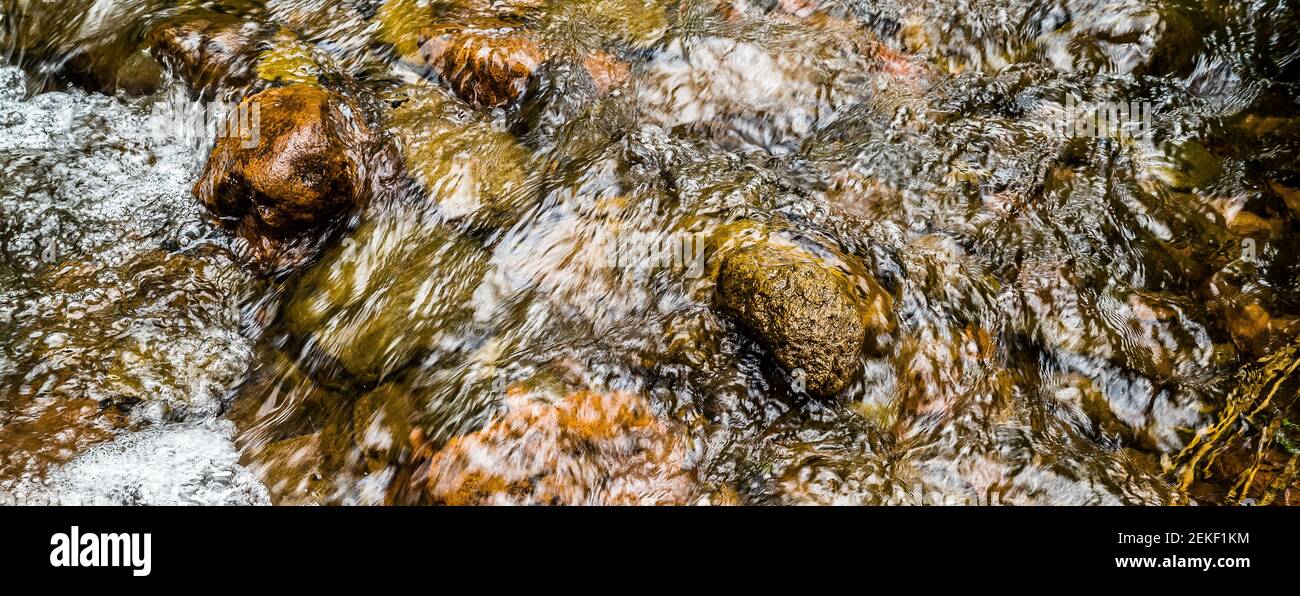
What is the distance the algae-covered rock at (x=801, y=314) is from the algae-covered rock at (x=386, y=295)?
163 cm

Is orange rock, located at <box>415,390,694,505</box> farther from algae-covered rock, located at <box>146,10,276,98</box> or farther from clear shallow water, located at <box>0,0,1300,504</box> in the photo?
algae-covered rock, located at <box>146,10,276,98</box>

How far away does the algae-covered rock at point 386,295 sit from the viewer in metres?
4.26

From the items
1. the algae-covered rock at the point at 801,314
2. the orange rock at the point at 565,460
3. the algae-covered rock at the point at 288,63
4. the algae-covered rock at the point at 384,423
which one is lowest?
the algae-covered rock at the point at 384,423

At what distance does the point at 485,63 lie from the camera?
5.27m

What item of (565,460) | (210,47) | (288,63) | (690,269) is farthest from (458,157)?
(565,460)

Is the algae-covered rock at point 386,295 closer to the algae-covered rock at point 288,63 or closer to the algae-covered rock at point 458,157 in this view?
the algae-covered rock at point 458,157

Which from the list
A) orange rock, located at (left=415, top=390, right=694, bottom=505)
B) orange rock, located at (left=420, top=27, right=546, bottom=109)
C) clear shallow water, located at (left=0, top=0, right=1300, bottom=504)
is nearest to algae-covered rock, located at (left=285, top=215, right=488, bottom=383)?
clear shallow water, located at (left=0, top=0, right=1300, bottom=504)

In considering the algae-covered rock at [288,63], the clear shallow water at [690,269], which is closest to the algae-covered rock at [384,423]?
the clear shallow water at [690,269]

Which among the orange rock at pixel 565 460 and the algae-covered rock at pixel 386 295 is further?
the algae-covered rock at pixel 386 295

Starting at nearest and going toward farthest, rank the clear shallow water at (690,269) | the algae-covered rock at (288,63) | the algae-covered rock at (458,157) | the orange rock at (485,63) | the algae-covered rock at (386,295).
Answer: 1. the clear shallow water at (690,269)
2. the algae-covered rock at (386,295)
3. the algae-covered rock at (458,157)
4. the algae-covered rock at (288,63)
5. the orange rock at (485,63)

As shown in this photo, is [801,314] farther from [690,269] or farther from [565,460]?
[565,460]

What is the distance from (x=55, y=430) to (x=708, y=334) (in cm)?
353

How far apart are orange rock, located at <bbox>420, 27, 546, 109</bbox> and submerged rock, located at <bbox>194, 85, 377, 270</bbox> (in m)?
0.76
